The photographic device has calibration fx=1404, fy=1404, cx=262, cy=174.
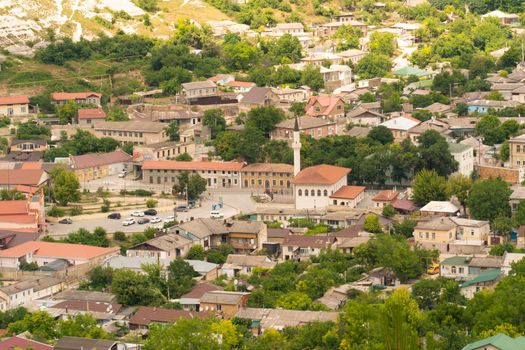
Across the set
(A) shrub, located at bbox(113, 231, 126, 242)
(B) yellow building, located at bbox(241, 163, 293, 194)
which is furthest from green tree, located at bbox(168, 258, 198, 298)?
(B) yellow building, located at bbox(241, 163, 293, 194)

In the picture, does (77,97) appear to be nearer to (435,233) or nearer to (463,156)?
(463,156)

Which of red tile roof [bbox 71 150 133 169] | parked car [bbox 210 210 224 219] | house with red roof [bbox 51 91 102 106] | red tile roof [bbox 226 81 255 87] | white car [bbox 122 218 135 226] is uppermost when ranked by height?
red tile roof [bbox 226 81 255 87]


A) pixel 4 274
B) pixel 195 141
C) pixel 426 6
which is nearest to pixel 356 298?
pixel 4 274

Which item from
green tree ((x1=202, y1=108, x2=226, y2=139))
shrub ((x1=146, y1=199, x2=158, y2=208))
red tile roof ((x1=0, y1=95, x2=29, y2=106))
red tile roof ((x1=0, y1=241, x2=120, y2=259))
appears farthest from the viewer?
red tile roof ((x1=0, y1=95, x2=29, y2=106))


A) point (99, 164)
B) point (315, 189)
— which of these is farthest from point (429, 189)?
point (99, 164)

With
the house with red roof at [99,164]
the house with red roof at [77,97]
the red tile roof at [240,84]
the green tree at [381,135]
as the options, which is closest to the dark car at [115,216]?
the house with red roof at [99,164]

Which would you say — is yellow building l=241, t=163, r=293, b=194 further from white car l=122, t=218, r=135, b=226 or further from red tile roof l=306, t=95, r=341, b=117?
red tile roof l=306, t=95, r=341, b=117

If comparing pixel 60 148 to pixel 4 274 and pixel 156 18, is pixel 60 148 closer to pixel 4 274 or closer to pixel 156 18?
pixel 4 274
